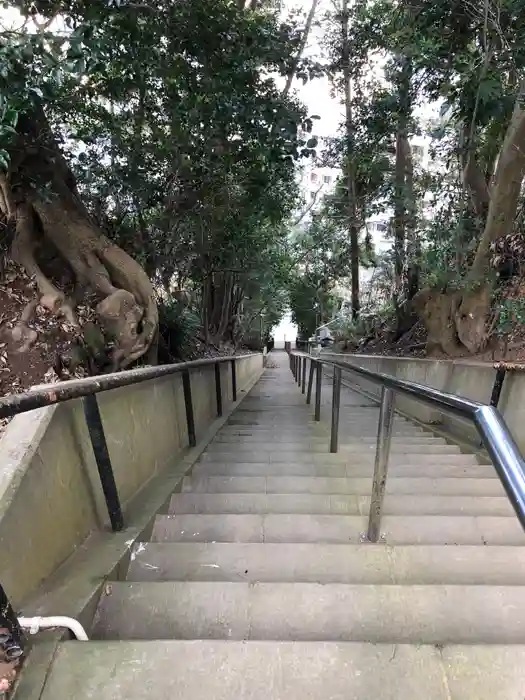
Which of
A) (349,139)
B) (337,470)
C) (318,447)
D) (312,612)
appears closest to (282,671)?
(312,612)

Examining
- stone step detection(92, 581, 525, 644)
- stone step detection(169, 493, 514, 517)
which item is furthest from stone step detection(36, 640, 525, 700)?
stone step detection(169, 493, 514, 517)

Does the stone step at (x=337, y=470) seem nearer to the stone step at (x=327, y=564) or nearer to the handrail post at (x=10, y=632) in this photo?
the stone step at (x=327, y=564)

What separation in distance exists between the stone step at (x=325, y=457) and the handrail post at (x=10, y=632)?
2259 mm

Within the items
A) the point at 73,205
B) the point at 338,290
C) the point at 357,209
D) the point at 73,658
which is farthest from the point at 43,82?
the point at 338,290

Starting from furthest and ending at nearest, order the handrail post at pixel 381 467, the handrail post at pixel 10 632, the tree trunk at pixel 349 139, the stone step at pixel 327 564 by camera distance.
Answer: the tree trunk at pixel 349 139 → the handrail post at pixel 381 467 → the stone step at pixel 327 564 → the handrail post at pixel 10 632

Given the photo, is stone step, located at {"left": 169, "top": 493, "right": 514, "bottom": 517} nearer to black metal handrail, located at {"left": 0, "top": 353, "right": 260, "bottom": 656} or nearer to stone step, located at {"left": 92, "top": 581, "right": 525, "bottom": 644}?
black metal handrail, located at {"left": 0, "top": 353, "right": 260, "bottom": 656}

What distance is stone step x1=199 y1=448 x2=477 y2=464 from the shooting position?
10.9 ft

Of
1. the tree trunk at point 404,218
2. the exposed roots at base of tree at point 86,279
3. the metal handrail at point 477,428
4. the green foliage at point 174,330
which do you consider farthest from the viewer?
the tree trunk at point 404,218

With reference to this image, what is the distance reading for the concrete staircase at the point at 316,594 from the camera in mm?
1144

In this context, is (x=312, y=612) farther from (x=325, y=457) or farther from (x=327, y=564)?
(x=325, y=457)

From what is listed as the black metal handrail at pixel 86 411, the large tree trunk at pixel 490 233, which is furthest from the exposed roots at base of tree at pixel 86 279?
the large tree trunk at pixel 490 233

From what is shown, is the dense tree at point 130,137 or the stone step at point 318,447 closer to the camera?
the dense tree at point 130,137

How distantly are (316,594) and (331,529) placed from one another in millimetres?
613

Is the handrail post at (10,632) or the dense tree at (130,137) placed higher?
the dense tree at (130,137)
